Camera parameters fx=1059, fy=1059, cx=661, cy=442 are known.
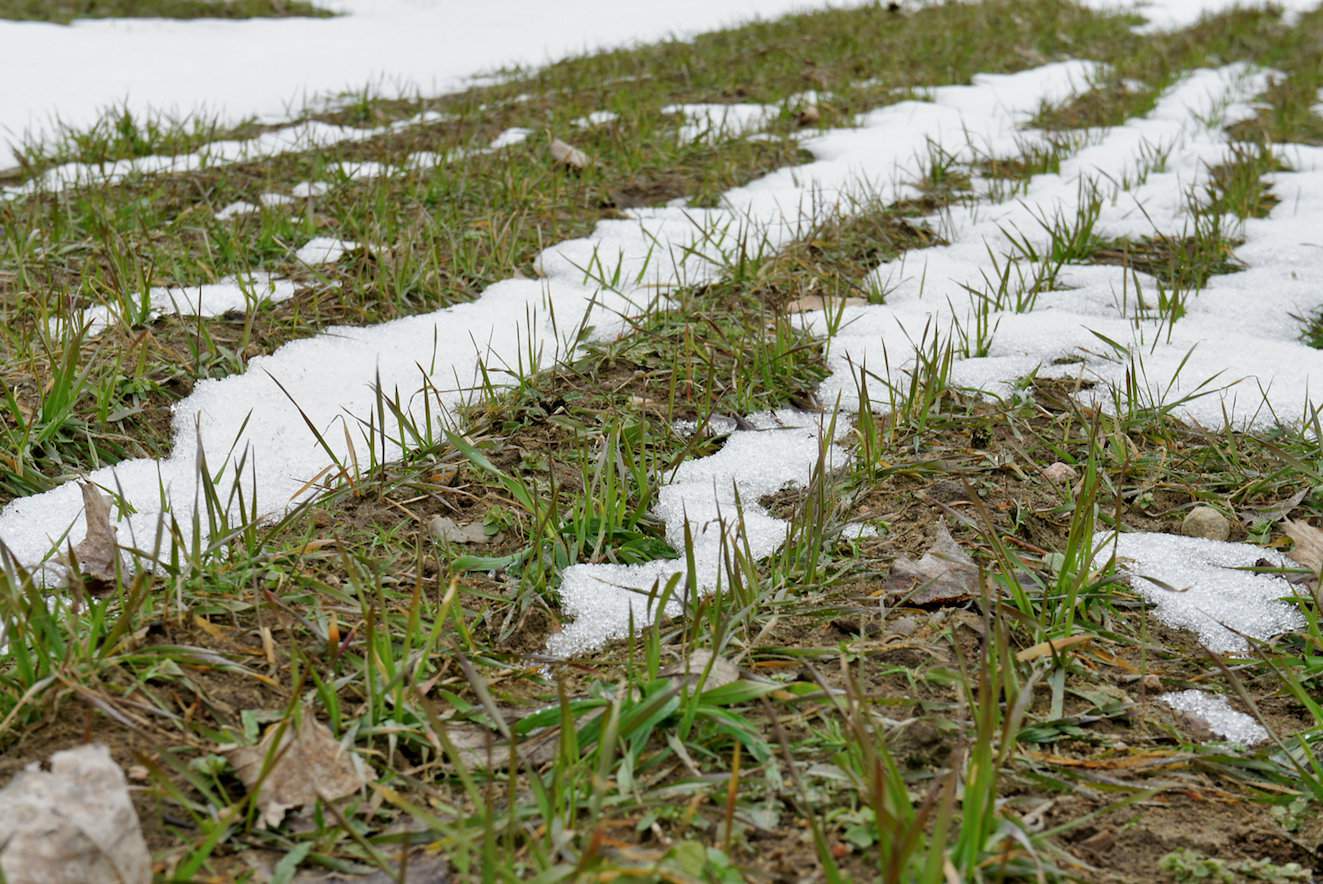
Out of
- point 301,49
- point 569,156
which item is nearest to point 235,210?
point 569,156

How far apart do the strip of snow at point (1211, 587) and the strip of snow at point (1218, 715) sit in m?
0.12

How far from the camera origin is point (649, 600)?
1475 mm

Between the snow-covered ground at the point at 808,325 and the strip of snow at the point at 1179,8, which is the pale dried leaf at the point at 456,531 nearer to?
the snow-covered ground at the point at 808,325

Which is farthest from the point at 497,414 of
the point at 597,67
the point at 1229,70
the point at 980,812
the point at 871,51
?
the point at 1229,70

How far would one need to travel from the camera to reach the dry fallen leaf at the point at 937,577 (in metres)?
1.68

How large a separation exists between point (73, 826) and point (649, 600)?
72 cm

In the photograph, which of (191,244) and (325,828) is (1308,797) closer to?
(325,828)

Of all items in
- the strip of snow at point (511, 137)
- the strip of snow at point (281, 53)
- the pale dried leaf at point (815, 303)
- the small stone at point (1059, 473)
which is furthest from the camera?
the strip of snow at point (281, 53)

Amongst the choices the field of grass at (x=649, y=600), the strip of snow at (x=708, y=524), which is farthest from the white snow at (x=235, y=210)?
the strip of snow at (x=708, y=524)

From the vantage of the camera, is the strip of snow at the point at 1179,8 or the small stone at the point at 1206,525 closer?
the small stone at the point at 1206,525

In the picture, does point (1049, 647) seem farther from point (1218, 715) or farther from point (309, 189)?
point (309, 189)

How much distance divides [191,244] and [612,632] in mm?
2189

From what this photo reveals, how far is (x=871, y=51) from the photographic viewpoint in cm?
676

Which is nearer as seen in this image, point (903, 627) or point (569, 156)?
point (903, 627)
